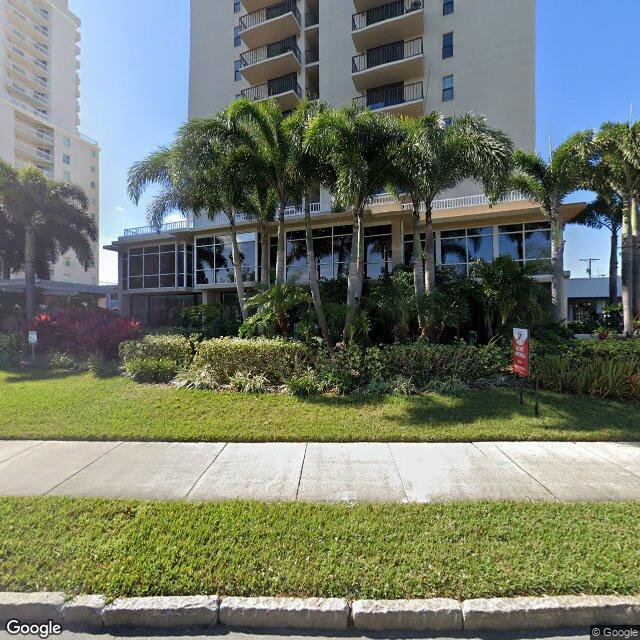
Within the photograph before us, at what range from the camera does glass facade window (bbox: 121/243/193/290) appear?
21.9 meters

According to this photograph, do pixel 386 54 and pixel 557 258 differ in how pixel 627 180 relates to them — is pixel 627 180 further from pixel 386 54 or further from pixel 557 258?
pixel 386 54

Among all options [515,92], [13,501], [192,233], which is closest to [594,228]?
[515,92]

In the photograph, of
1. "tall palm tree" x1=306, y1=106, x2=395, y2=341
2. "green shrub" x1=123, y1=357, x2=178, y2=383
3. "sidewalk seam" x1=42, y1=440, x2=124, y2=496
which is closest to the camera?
"sidewalk seam" x1=42, y1=440, x2=124, y2=496

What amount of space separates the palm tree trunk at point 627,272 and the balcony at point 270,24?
22.5 meters

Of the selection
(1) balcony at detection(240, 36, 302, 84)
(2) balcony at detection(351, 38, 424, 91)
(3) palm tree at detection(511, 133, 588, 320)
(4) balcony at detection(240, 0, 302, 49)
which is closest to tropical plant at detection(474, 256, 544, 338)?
(3) palm tree at detection(511, 133, 588, 320)

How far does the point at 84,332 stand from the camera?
1215 centimetres

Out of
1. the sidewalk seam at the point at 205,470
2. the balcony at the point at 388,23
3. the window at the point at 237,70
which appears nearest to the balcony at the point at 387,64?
the balcony at the point at 388,23

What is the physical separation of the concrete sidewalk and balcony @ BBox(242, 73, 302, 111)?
2452 centimetres

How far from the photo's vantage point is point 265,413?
6961 mm

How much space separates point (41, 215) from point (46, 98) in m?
48.4

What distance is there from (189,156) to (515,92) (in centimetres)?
1893

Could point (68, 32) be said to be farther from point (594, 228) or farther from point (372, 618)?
point (372, 618)

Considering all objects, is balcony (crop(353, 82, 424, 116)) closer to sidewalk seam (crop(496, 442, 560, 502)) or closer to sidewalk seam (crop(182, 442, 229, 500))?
sidewalk seam (crop(496, 442, 560, 502))

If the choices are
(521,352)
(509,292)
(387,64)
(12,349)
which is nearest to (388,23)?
(387,64)
